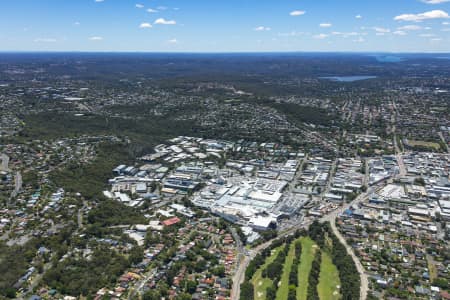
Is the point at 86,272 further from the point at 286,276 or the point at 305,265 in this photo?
the point at 305,265

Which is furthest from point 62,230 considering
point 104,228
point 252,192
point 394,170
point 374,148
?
point 374,148

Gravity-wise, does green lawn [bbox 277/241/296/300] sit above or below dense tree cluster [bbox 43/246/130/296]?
below

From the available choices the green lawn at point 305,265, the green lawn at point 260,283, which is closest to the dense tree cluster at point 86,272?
the green lawn at point 260,283

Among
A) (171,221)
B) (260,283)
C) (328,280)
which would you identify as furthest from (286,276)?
(171,221)

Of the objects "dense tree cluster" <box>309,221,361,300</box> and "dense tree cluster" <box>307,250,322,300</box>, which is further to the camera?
"dense tree cluster" <box>309,221,361,300</box>

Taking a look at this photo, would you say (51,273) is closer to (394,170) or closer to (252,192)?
(252,192)

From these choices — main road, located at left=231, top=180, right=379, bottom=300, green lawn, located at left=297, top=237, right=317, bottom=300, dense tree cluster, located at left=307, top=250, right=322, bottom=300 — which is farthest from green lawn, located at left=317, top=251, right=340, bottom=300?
main road, located at left=231, top=180, right=379, bottom=300

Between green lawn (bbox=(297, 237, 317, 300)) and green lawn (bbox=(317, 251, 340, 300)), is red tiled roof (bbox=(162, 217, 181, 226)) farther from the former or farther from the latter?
green lawn (bbox=(317, 251, 340, 300))
